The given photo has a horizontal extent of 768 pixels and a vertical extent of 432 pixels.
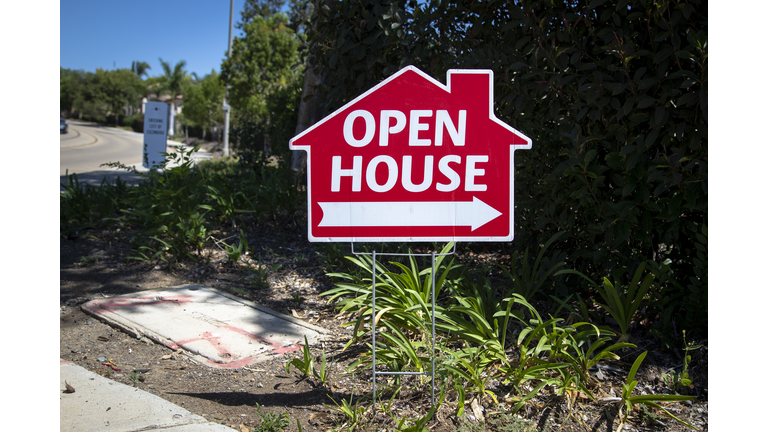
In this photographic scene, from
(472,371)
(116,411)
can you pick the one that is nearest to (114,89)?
(116,411)

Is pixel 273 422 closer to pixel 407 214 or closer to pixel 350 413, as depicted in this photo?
pixel 350 413

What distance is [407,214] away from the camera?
2.60 metres

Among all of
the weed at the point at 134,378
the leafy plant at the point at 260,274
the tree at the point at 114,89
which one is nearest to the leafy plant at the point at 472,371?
the weed at the point at 134,378

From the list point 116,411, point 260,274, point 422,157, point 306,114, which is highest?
point 306,114

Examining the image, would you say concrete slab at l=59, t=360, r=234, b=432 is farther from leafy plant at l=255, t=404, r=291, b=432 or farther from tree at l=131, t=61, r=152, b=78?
tree at l=131, t=61, r=152, b=78

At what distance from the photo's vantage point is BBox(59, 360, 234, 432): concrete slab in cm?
256

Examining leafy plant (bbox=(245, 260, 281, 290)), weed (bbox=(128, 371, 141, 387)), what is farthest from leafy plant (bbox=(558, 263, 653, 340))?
leafy plant (bbox=(245, 260, 281, 290))

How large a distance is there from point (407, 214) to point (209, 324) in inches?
87.0

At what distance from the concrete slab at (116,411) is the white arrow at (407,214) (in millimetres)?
1183

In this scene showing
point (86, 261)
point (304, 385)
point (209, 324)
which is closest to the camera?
point (304, 385)

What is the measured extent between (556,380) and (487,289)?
0.99 m

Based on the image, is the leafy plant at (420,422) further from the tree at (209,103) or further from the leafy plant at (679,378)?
the tree at (209,103)

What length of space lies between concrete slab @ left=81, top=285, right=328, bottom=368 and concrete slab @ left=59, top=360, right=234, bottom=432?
23.0 inches

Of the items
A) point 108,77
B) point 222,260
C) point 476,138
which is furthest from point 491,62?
point 108,77
